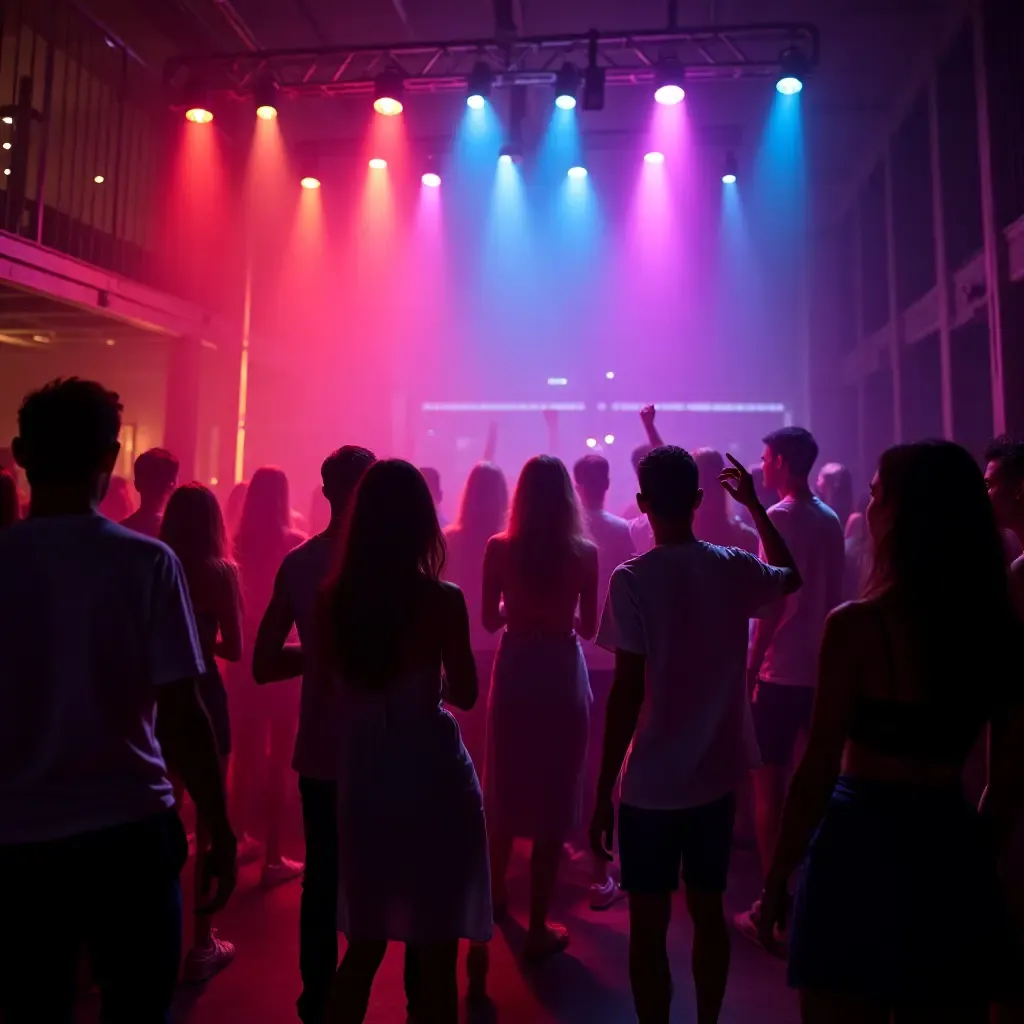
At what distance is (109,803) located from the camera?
134cm

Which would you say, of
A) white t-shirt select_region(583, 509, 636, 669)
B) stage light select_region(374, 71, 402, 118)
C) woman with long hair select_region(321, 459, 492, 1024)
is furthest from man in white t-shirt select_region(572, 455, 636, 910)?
stage light select_region(374, 71, 402, 118)

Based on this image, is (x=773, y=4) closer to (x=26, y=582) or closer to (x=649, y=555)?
(x=649, y=555)

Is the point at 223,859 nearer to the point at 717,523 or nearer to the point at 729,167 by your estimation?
the point at 717,523

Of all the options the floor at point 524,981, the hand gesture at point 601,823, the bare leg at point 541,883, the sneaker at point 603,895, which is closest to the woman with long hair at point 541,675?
the bare leg at point 541,883

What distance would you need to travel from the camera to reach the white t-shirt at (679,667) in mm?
1938

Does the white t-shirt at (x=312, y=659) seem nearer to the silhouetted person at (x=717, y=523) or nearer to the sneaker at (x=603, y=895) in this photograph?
the sneaker at (x=603, y=895)

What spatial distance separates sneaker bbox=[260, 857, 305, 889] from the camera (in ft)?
10.9

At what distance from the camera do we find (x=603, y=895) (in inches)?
126

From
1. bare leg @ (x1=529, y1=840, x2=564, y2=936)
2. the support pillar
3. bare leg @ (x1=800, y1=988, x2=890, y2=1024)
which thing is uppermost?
the support pillar

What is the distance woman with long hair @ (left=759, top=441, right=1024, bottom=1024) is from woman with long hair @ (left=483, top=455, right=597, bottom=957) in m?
1.36

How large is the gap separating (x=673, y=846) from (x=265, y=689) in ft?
7.40

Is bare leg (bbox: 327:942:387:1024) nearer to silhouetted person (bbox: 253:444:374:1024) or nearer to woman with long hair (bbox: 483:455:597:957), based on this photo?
silhouetted person (bbox: 253:444:374:1024)

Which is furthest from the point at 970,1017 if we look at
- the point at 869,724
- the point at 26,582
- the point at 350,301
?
the point at 350,301

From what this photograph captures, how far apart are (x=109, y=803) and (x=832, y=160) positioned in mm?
10261
